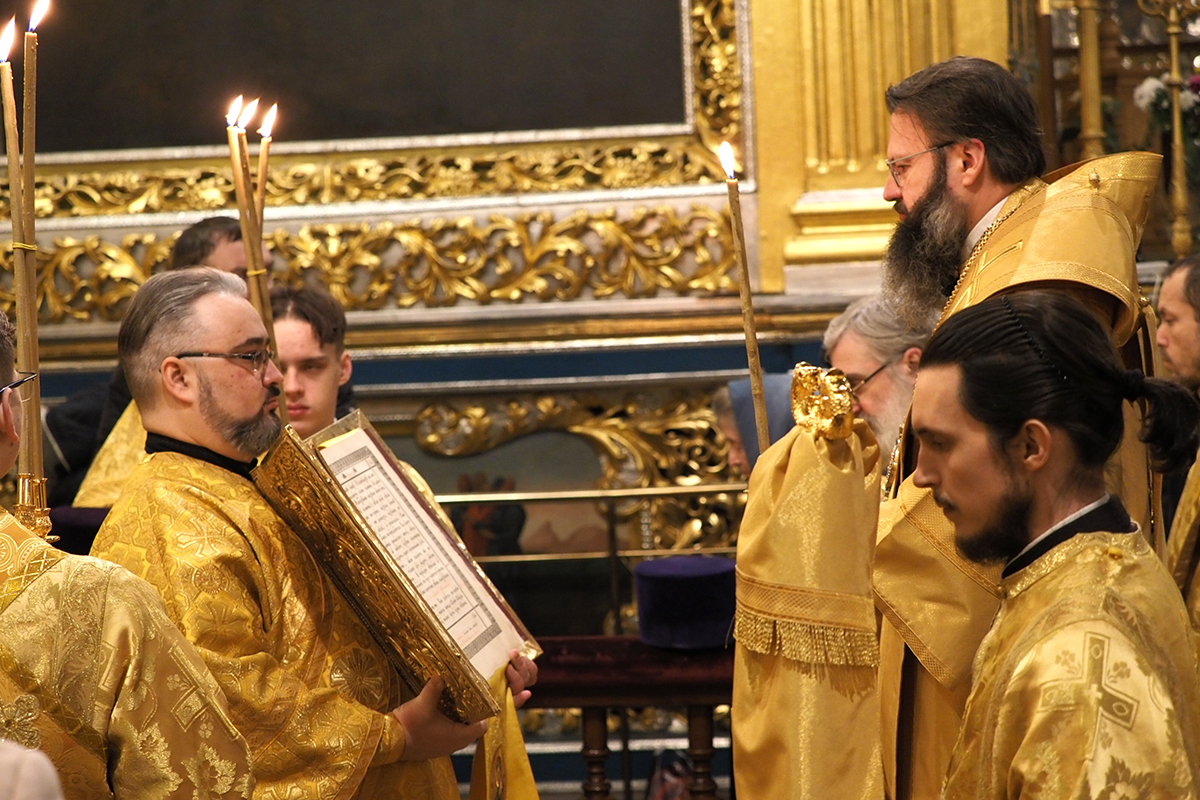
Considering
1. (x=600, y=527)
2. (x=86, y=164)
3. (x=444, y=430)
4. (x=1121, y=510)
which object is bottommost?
(x=600, y=527)

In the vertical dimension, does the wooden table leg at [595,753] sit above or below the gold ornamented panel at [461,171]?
below

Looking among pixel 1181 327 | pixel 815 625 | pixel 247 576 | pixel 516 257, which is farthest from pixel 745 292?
pixel 516 257

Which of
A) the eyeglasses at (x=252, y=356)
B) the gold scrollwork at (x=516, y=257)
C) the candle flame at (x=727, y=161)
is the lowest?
the eyeglasses at (x=252, y=356)

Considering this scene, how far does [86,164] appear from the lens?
5.48 m

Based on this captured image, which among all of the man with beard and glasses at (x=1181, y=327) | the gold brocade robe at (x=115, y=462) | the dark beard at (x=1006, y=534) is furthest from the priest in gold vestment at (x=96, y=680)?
the man with beard and glasses at (x=1181, y=327)

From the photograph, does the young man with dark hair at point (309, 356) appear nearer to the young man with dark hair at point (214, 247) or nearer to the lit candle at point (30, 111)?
the young man with dark hair at point (214, 247)

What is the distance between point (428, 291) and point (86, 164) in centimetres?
144

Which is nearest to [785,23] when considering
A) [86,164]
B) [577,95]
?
[577,95]

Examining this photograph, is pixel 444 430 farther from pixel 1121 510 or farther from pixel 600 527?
pixel 1121 510

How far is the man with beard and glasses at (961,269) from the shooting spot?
2.16 meters

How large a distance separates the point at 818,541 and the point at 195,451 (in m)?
1.15

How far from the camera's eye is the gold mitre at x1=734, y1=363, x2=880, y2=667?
204cm

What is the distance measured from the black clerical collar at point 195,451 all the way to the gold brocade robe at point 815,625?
101cm

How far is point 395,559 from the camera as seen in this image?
2344 millimetres
